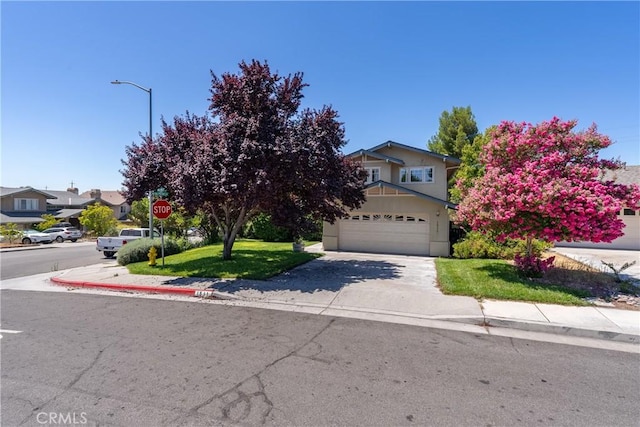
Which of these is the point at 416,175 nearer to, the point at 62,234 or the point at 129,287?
the point at 129,287

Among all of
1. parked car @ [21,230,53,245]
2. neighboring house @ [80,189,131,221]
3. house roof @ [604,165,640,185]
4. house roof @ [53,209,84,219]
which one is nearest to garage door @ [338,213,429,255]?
house roof @ [604,165,640,185]

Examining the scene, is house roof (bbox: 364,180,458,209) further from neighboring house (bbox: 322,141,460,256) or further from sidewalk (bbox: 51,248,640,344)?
sidewalk (bbox: 51,248,640,344)

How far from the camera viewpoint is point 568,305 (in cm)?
747

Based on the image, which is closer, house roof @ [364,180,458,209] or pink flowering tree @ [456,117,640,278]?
pink flowering tree @ [456,117,640,278]

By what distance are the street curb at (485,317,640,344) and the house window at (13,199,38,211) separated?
56.0 meters

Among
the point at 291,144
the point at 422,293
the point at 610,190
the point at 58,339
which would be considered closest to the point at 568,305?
the point at 422,293

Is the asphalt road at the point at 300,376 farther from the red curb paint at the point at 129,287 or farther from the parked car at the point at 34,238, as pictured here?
the parked car at the point at 34,238


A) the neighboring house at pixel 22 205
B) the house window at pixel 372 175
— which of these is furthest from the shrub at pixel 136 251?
the neighboring house at pixel 22 205

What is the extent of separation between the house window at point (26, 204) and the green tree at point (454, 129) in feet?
171

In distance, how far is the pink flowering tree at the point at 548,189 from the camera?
8469 mm

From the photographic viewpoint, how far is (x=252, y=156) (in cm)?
998

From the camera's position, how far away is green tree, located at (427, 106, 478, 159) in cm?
3297

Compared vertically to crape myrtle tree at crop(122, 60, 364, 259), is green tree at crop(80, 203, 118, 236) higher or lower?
lower

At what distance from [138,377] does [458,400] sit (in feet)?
13.1
